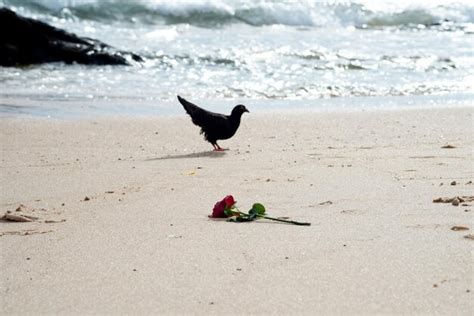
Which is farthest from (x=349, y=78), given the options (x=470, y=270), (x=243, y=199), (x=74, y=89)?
(x=470, y=270)

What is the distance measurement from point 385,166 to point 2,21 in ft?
31.6

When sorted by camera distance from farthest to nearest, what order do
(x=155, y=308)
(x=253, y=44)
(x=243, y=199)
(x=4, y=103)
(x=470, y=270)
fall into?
(x=253, y=44)
(x=4, y=103)
(x=243, y=199)
(x=470, y=270)
(x=155, y=308)

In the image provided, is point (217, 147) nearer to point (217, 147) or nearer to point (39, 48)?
point (217, 147)

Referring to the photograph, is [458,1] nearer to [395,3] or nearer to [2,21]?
[395,3]

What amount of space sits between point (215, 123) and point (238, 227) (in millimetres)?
2874

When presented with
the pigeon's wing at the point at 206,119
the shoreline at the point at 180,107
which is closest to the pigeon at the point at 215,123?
the pigeon's wing at the point at 206,119

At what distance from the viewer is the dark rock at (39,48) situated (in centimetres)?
1282

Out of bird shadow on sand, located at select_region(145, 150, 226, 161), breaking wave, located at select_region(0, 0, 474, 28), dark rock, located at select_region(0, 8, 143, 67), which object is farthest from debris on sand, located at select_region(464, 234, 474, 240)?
breaking wave, located at select_region(0, 0, 474, 28)

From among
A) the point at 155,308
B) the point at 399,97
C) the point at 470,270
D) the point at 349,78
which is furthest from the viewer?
the point at 349,78

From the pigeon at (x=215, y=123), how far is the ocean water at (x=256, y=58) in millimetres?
1908

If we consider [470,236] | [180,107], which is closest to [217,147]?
[180,107]

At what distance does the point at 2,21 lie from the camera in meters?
13.3

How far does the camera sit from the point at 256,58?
13.7 metres

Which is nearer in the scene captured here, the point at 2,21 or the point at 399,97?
the point at 399,97
